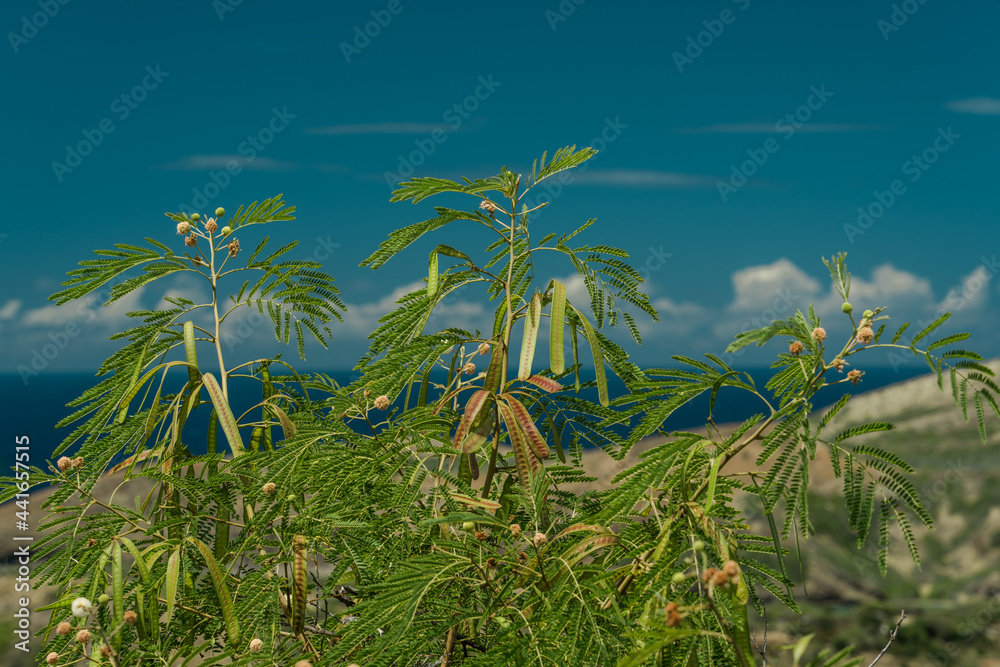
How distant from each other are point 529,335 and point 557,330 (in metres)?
0.09

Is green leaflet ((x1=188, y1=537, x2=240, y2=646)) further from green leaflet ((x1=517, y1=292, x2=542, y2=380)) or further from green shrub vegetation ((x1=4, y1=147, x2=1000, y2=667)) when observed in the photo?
green leaflet ((x1=517, y1=292, x2=542, y2=380))

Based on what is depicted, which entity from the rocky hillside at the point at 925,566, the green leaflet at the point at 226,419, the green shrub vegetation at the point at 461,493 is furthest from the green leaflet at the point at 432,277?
the rocky hillside at the point at 925,566

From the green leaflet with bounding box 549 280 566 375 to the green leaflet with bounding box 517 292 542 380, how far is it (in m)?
0.05

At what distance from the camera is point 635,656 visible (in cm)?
118

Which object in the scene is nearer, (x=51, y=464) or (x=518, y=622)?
(x=518, y=622)

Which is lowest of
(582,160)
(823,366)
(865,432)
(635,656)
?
(635,656)

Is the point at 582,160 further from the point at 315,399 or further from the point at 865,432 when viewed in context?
the point at 315,399

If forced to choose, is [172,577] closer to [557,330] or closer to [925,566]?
[557,330]

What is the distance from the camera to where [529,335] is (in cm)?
172

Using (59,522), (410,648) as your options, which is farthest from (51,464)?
(410,648)

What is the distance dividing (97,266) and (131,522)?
86 cm

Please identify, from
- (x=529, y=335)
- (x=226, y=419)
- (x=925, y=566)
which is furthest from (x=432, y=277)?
(x=925, y=566)

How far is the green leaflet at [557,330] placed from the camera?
160 centimetres

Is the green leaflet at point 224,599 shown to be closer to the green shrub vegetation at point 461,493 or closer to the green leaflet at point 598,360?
the green shrub vegetation at point 461,493
